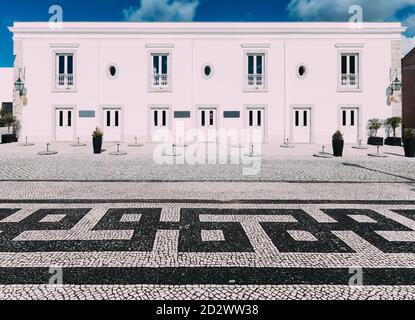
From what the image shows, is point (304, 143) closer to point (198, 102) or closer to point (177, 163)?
point (198, 102)

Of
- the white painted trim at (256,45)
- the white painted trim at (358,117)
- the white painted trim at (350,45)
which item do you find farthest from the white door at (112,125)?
the white painted trim at (350,45)

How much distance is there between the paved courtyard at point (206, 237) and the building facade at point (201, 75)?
13670mm

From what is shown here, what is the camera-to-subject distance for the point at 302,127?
918 inches

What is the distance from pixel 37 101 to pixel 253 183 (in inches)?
780

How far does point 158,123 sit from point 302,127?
34.3 ft

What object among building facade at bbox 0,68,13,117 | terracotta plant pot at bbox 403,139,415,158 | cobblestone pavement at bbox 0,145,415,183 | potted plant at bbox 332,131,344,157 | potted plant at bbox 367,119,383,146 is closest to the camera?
cobblestone pavement at bbox 0,145,415,183

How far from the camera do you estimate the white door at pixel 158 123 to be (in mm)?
23203

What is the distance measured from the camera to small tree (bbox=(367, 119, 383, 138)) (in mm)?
22406

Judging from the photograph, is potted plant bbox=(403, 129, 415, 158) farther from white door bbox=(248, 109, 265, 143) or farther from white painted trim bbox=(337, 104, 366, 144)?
white door bbox=(248, 109, 265, 143)

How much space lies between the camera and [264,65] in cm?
2311

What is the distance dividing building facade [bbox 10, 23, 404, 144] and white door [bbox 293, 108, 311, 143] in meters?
0.31
